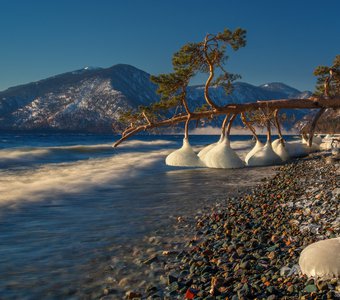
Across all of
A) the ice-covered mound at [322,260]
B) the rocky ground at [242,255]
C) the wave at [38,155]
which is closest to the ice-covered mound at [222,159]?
the rocky ground at [242,255]

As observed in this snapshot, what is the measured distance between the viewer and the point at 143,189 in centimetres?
1691

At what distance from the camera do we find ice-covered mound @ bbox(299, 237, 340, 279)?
490 cm

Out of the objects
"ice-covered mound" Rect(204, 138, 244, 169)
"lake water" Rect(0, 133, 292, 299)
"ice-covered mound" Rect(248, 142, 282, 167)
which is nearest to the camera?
"lake water" Rect(0, 133, 292, 299)

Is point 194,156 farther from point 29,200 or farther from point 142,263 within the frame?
point 142,263

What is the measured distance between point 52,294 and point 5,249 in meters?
2.88

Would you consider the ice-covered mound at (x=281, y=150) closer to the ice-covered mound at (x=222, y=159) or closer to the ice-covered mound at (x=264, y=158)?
the ice-covered mound at (x=264, y=158)

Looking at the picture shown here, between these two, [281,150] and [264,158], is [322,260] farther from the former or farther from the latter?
[281,150]

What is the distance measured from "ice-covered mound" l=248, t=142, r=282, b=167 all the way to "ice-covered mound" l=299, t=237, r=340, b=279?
70.5 feet

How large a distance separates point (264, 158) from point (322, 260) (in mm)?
22075

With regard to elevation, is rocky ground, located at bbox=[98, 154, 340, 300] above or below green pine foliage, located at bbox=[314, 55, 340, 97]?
below

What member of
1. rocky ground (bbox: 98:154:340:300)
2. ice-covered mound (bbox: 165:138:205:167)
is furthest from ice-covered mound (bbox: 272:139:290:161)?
rocky ground (bbox: 98:154:340:300)

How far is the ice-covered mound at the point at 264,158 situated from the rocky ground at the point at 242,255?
52.7ft

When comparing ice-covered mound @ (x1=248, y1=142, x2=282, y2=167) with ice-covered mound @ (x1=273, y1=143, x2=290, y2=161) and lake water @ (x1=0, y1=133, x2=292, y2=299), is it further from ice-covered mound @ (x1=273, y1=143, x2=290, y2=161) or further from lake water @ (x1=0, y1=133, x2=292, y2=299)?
lake water @ (x1=0, y1=133, x2=292, y2=299)

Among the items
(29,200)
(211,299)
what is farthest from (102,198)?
(211,299)
